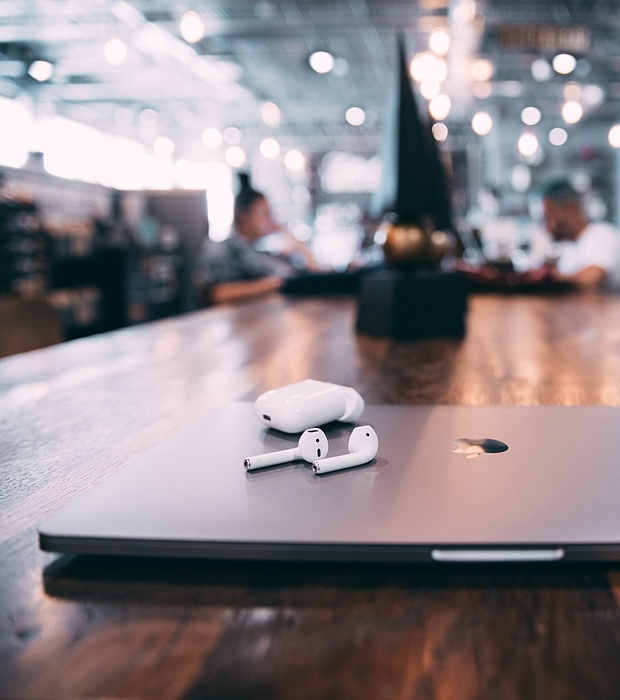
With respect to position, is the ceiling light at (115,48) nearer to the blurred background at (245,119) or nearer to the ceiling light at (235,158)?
the blurred background at (245,119)

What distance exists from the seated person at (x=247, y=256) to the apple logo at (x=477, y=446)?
2511 mm

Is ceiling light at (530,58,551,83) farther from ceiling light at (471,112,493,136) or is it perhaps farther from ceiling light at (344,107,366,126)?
ceiling light at (344,107,366,126)

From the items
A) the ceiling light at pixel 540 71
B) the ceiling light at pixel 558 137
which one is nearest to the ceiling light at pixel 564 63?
the ceiling light at pixel 540 71

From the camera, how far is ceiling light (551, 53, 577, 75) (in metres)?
6.98

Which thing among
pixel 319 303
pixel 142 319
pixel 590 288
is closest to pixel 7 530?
pixel 319 303

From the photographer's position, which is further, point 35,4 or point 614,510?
point 35,4

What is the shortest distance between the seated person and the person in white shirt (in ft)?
4.68

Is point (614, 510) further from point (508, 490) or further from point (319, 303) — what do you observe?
point (319, 303)

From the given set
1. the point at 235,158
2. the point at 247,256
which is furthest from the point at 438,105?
the point at 235,158

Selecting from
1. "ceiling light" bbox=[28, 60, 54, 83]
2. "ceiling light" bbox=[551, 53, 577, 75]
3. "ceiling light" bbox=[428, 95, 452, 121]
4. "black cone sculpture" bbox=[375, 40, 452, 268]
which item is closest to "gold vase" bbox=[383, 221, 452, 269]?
"black cone sculpture" bbox=[375, 40, 452, 268]

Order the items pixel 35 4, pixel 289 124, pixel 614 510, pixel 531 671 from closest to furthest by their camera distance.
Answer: pixel 531 671
pixel 614 510
pixel 35 4
pixel 289 124

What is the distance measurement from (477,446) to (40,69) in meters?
9.99

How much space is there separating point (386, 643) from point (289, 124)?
14431 mm

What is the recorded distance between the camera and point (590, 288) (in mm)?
3168
